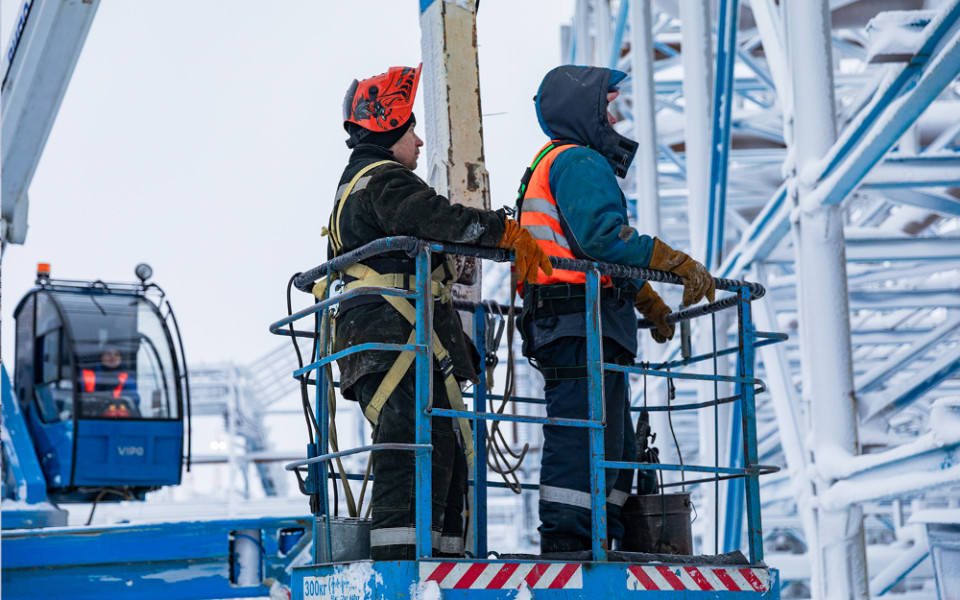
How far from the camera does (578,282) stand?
5.02m

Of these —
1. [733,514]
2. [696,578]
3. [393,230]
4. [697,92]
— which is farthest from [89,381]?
[696,578]

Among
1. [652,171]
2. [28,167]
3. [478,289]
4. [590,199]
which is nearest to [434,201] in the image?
[590,199]

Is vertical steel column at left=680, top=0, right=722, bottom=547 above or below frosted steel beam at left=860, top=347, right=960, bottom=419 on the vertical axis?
above

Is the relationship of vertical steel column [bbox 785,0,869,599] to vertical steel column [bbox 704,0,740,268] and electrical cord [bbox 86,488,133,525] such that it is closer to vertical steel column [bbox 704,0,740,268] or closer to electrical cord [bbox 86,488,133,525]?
vertical steel column [bbox 704,0,740,268]

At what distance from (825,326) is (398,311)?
3826 millimetres

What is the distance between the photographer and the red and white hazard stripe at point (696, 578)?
4.30 meters

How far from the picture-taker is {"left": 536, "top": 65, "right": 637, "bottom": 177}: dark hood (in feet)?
16.8

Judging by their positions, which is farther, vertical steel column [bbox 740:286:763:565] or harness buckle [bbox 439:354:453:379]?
vertical steel column [bbox 740:286:763:565]

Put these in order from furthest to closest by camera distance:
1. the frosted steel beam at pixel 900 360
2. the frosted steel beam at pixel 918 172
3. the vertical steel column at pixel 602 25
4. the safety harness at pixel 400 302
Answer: the vertical steel column at pixel 602 25, the frosted steel beam at pixel 900 360, the frosted steel beam at pixel 918 172, the safety harness at pixel 400 302

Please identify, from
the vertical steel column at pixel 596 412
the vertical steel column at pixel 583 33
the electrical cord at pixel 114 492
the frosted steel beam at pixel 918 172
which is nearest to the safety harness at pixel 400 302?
the vertical steel column at pixel 596 412

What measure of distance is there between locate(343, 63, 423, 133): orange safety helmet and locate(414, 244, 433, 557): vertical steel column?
37.6 inches

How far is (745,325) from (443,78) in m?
2.14

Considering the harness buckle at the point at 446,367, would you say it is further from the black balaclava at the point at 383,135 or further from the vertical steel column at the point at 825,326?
the vertical steel column at the point at 825,326

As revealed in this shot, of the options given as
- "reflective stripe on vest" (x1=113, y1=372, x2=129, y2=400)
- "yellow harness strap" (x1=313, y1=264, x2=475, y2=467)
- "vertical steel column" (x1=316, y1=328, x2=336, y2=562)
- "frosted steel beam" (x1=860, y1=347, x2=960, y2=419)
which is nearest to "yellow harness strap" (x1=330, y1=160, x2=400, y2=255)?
"yellow harness strap" (x1=313, y1=264, x2=475, y2=467)
